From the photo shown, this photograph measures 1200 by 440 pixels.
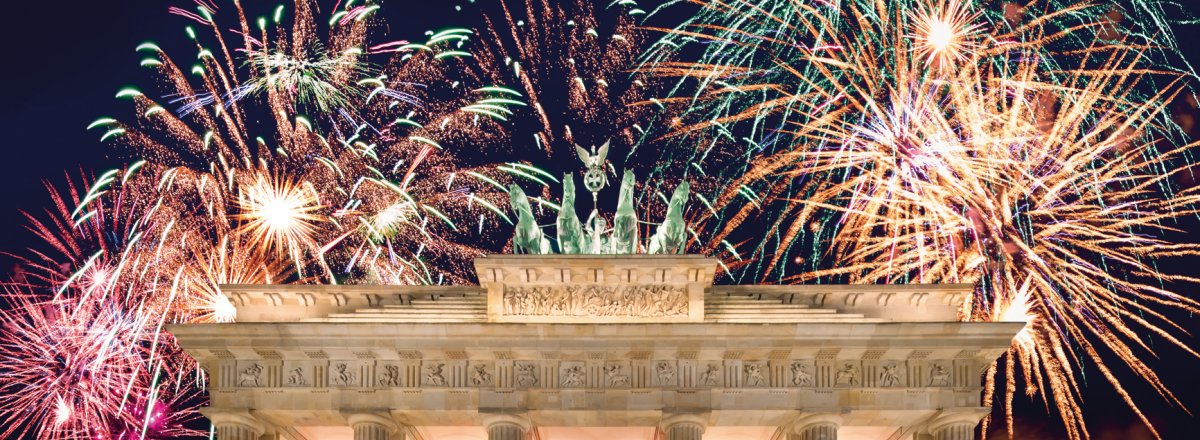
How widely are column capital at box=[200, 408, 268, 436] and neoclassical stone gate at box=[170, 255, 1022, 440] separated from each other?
0.04m

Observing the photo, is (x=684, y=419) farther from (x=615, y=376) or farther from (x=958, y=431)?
(x=958, y=431)

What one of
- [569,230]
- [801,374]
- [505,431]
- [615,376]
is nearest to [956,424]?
[801,374]

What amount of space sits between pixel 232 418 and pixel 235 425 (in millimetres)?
248

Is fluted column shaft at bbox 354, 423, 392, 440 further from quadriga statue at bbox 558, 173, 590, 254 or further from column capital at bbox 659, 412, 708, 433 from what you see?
column capital at bbox 659, 412, 708, 433

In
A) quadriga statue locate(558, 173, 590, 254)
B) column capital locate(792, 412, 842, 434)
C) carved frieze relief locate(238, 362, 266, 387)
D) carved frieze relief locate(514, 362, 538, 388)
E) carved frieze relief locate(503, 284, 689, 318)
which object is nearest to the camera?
column capital locate(792, 412, 842, 434)

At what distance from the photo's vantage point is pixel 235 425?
45281 millimetres

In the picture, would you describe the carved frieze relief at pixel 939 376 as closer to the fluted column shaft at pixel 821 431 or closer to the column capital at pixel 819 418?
the column capital at pixel 819 418

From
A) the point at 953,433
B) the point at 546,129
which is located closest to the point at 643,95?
the point at 546,129

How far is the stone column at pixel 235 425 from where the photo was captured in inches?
1775

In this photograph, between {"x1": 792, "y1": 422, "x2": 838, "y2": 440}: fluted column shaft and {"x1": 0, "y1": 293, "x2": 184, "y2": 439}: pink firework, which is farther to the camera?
{"x1": 0, "y1": 293, "x2": 184, "y2": 439}: pink firework

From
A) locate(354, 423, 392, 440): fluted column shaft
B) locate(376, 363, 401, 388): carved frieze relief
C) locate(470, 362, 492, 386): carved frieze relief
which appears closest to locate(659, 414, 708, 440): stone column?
locate(470, 362, 492, 386): carved frieze relief

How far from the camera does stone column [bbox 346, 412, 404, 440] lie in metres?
44.8

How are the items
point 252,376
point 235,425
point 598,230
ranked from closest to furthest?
1. point 235,425
2. point 252,376
3. point 598,230

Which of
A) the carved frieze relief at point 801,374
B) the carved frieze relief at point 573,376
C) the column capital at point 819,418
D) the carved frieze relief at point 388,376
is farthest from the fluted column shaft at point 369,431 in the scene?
the column capital at point 819,418
